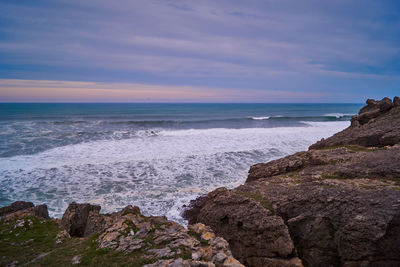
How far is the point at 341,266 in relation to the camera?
779 cm

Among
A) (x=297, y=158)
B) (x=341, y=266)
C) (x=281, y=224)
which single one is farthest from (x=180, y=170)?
(x=341, y=266)

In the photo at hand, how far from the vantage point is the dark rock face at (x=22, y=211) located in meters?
10.5

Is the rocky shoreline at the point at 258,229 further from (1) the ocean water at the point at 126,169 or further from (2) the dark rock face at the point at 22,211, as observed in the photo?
(1) the ocean water at the point at 126,169

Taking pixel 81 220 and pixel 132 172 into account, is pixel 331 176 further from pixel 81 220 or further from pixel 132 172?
pixel 132 172

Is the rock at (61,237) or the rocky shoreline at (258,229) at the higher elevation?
the rocky shoreline at (258,229)

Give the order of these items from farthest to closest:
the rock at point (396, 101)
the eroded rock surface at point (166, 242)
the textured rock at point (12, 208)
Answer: the rock at point (396, 101)
the textured rock at point (12, 208)
the eroded rock surface at point (166, 242)

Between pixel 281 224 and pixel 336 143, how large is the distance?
10240mm

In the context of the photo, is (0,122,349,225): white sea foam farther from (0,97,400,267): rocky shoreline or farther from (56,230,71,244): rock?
(56,230,71,244): rock

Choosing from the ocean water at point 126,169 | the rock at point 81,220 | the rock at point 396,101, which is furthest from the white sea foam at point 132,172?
the rock at point 396,101

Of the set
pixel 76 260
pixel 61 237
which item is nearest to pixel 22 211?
pixel 61 237

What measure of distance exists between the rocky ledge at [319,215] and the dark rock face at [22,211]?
24.2ft

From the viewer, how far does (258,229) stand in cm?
873

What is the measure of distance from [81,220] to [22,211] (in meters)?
2.52

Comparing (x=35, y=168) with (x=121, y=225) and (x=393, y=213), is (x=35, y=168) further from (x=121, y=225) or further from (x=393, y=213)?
(x=393, y=213)
